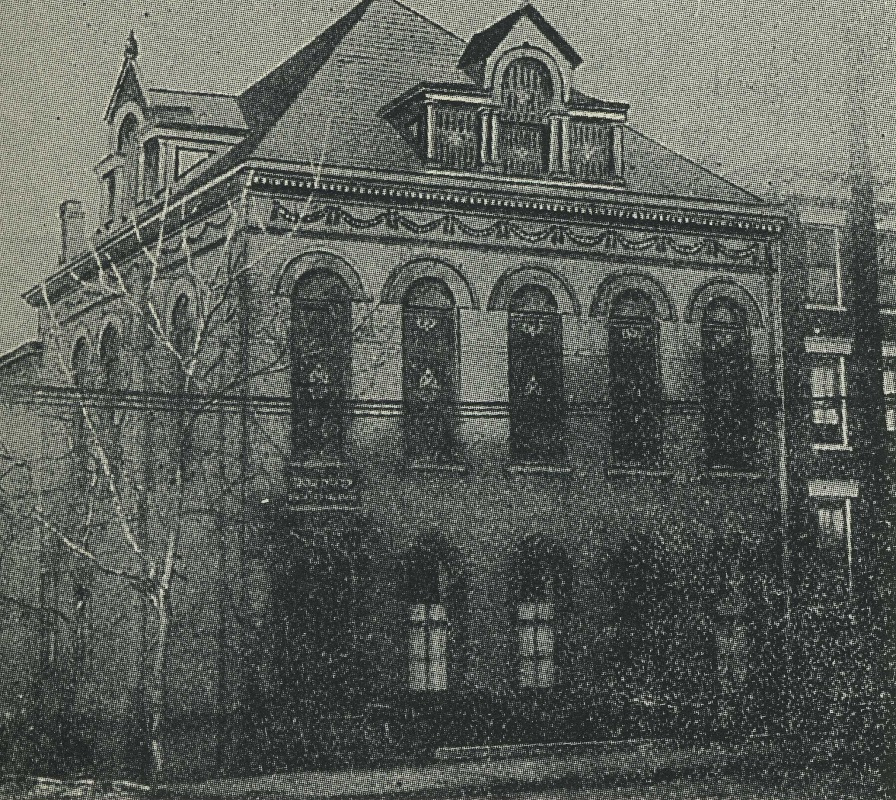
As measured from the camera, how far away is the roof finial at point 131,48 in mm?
7422

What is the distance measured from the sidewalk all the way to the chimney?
115 inches

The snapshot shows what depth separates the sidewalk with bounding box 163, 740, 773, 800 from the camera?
A: 24.6 ft

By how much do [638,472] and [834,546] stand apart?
1324 millimetres

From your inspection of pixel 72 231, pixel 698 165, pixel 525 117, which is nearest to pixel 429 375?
pixel 525 117

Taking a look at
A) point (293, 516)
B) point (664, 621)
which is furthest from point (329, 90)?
point (664, 621)


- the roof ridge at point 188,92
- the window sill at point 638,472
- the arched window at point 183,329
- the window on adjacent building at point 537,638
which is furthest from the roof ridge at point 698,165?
the arched window at point 183,329

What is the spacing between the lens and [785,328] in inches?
345

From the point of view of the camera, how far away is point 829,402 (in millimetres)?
8609

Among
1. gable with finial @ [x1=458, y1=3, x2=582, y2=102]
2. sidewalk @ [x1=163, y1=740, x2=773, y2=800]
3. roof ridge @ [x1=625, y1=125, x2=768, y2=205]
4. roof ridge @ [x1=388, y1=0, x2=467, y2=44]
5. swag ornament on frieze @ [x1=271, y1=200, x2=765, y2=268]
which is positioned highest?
roof ridge @ [x1=388, y1=0, x2=467, y2=44]

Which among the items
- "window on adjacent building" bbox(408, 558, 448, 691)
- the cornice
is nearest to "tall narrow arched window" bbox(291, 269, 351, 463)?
the cornice

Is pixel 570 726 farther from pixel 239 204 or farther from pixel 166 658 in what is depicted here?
pixel 239 204

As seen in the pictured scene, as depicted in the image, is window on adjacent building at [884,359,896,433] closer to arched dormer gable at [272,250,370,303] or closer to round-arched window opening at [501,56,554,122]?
round-arched window opening at [501,56,554,122]

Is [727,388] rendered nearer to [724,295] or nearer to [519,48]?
[724,295]

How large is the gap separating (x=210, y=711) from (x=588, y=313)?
3368 millimetres
